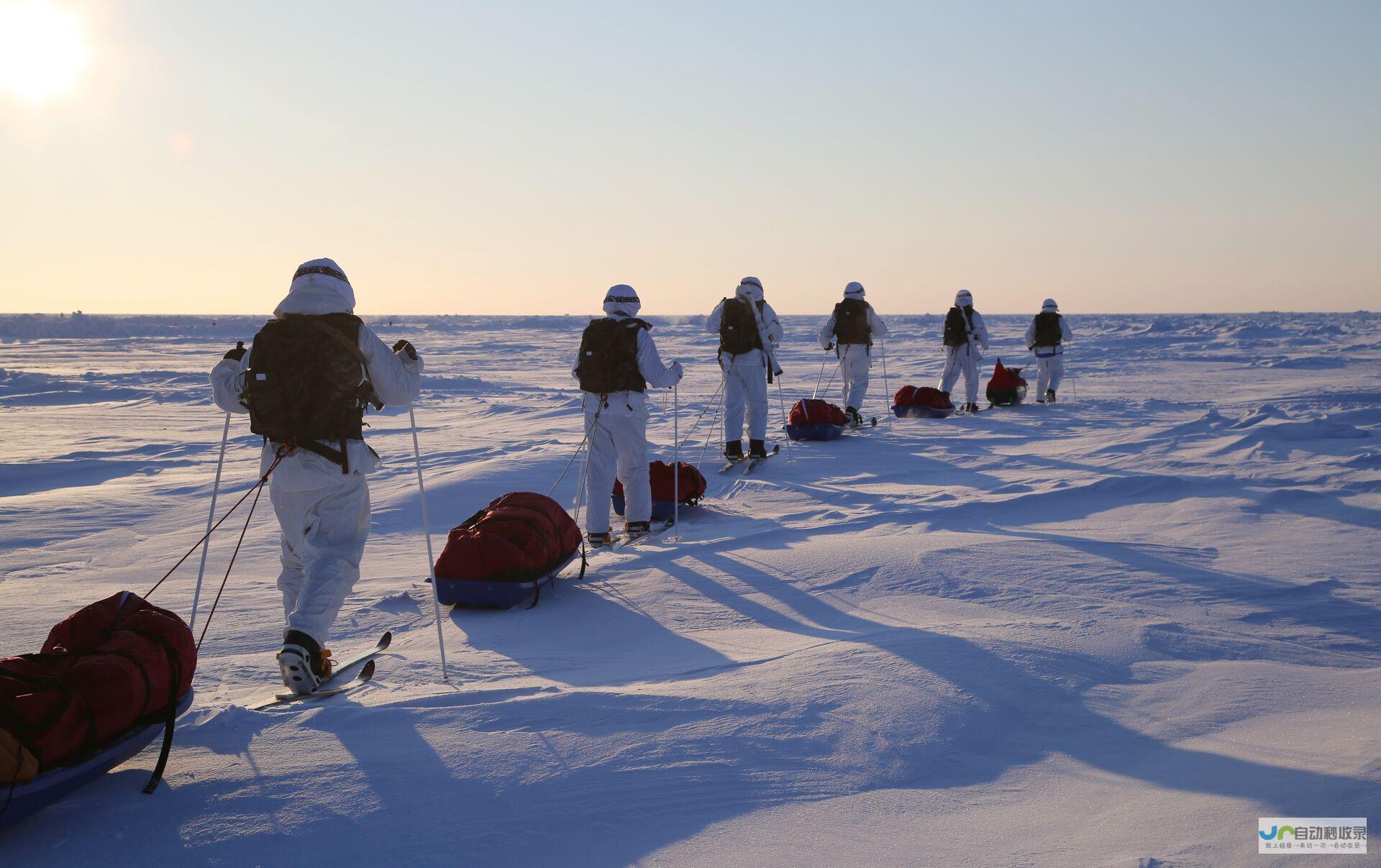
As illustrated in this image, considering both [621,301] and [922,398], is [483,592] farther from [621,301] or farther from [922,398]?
[922,398]

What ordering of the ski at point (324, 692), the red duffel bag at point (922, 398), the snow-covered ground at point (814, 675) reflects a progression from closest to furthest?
the snow-covered ground at point (814, 675)
the ski at point (324, 692)
the red duffel bag at point (922, 398)

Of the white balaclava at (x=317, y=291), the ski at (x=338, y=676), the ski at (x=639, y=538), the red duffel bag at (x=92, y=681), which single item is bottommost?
the ski at (x=639, y=538)

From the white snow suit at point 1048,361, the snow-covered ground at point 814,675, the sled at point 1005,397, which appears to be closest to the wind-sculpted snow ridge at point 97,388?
the snow-covered ground at point 814,675

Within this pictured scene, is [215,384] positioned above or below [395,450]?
above

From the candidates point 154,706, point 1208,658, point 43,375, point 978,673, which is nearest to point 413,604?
point 154,706

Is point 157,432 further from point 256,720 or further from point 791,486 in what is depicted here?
point 256,720

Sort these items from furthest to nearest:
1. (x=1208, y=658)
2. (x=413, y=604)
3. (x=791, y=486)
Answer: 1. (x=791, y=486)
2. (x=413, y=604)
3. (x=1208, y=658)

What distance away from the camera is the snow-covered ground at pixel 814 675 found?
8.52ft

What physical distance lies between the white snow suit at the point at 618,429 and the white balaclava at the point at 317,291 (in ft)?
9.91

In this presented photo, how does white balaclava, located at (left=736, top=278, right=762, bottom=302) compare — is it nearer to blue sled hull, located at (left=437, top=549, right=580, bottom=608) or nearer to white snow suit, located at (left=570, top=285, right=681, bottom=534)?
white snow suit, located at (left=570, top=285, right=681, bottom=534)

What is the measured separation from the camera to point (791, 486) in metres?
9.52

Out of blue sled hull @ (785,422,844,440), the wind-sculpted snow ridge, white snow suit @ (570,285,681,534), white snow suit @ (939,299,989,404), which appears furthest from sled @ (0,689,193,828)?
the wind-sculpted snow ridge

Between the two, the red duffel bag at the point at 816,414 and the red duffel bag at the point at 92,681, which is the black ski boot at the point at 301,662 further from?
the red duffel bag at the point at 816,414

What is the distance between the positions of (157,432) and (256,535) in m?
7.98
